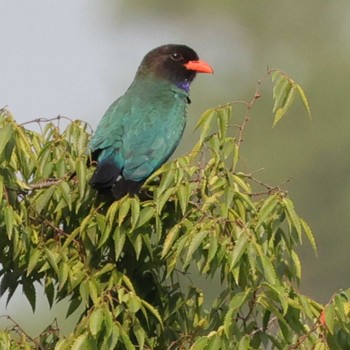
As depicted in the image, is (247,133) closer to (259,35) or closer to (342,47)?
(342,47)

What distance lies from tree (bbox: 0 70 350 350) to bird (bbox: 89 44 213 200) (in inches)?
12.8

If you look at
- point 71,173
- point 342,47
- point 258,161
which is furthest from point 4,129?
point 342,47

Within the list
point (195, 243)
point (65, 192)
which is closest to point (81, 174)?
point (65, 192)

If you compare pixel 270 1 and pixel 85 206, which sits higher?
pixel 270 1

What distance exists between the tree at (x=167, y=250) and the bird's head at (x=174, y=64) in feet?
6.91

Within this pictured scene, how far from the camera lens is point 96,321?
5.52 meters

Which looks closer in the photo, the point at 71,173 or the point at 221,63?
the point at 71,173

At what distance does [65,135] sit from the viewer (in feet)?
22.6

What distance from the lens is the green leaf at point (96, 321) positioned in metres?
5.49

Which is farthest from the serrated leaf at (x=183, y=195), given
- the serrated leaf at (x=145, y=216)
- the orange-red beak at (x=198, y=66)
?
the orange-red beak at (x=198, y=66)

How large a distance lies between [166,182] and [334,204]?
2612 centimetres

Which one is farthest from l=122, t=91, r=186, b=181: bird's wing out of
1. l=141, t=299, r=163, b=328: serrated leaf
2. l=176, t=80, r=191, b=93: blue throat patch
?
l=141, t=299, r=163, b=328: serrated leaf

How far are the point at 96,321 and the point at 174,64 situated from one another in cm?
358

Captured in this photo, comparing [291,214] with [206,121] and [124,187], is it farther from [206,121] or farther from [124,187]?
[124,187]
